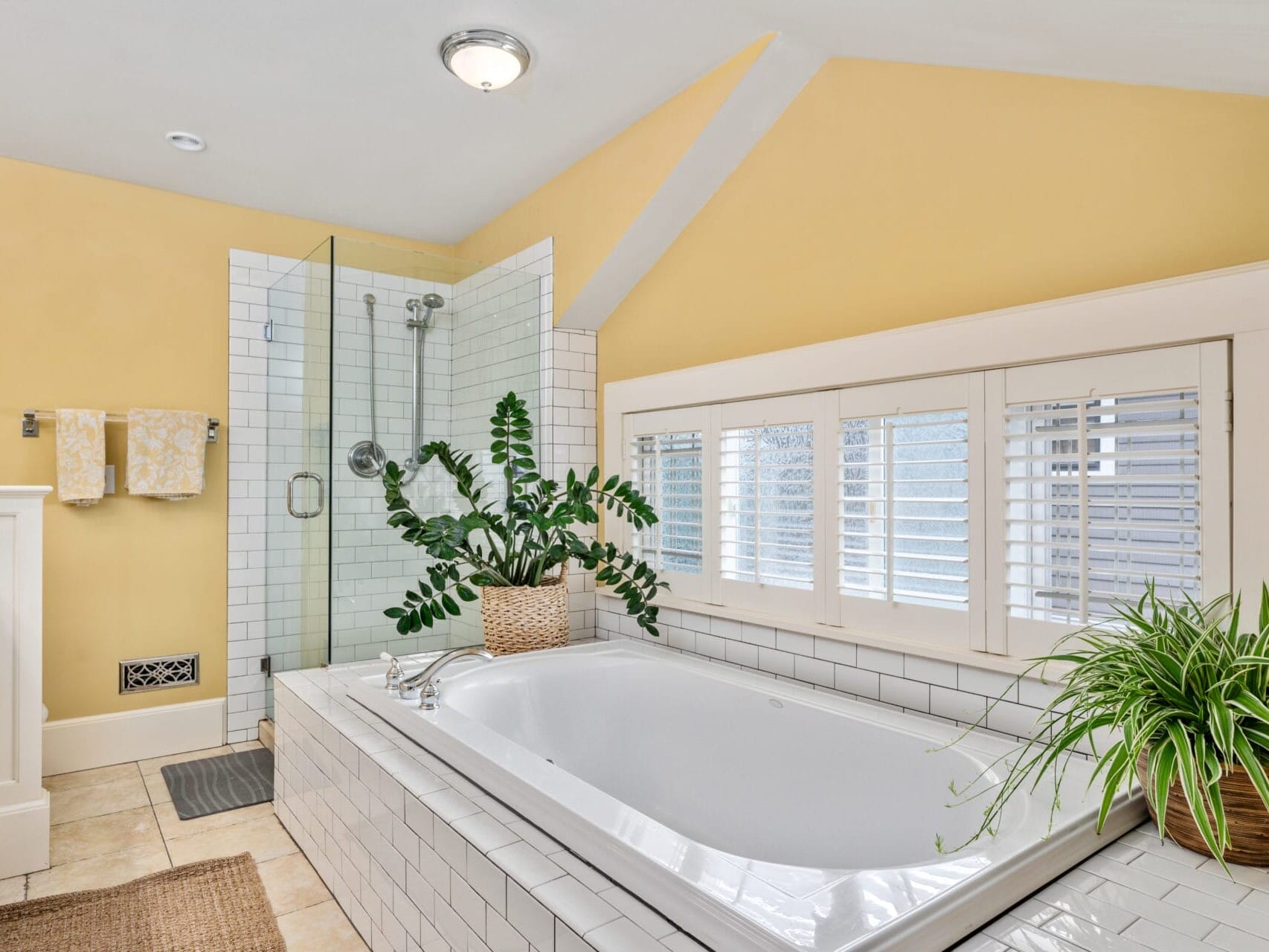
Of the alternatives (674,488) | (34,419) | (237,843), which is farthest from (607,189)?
(237,843)

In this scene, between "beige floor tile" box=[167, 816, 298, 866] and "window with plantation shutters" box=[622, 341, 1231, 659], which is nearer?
"window with plantation shutters" box=[622, 341, 1231, 659]

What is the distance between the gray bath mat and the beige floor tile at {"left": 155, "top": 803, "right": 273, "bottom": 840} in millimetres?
25

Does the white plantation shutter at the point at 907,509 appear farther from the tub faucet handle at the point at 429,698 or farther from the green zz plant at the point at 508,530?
the tub faucet handle at the point at 429,698

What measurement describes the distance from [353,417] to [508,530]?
70 centimetres

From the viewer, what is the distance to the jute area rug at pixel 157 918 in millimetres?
2006

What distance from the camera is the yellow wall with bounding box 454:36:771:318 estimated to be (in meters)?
2.47

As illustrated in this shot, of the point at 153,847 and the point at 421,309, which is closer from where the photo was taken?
the point at 153,847

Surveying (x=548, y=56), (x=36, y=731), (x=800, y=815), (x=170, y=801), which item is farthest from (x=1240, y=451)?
(x=170, y=801)

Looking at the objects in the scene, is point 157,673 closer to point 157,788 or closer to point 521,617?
point 157,788

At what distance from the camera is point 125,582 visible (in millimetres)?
3268

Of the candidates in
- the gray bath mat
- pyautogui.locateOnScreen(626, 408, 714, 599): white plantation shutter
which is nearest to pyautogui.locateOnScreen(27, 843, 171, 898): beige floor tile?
the gray bath mat

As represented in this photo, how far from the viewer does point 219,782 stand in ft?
10.0

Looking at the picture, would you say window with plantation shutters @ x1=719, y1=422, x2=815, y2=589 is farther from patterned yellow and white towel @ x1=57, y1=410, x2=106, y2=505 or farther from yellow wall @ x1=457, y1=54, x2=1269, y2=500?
patterned yellow and white towel @ x1=57, y1=410, x2=106, y2=505

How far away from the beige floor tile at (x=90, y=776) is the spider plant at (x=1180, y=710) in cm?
329
